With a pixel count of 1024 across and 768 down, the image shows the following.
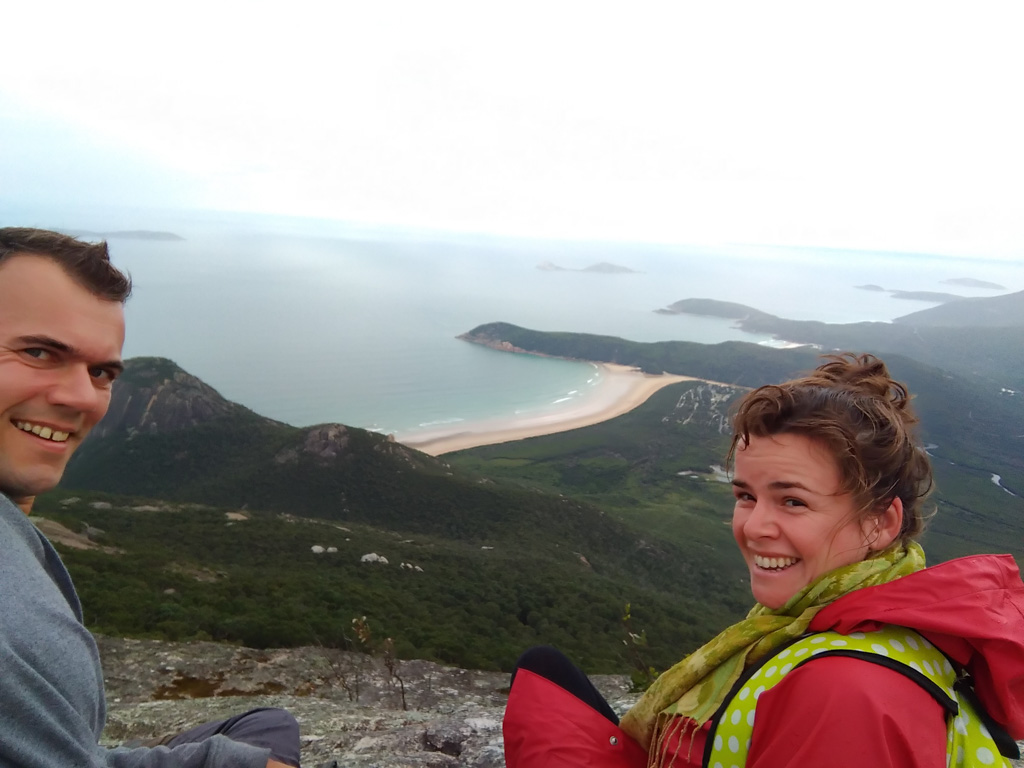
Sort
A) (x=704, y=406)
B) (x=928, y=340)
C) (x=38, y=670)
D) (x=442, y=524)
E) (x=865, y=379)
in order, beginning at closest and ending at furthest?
(x=38, y=670), (x=865, y=379), (x=442, y=524), (x=704, y=406), (x=928, y=340)

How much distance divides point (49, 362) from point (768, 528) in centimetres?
283

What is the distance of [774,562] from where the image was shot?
2152mm

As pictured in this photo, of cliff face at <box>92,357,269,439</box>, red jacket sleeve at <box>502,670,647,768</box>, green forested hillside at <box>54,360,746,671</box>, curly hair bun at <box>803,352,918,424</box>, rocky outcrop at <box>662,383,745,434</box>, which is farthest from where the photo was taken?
rocky outcrop at <box>662,383,745,434</box>

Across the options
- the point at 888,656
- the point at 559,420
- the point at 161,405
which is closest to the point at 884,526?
the point at 888,656

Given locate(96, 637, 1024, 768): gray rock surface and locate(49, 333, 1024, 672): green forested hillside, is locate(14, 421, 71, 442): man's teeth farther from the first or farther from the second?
locate(49, 333, 1024, 672): green forested hillside

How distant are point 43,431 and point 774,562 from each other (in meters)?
2.85

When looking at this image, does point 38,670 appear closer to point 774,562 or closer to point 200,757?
point 200,757

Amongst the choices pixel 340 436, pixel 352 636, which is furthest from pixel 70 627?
pixel 340 436

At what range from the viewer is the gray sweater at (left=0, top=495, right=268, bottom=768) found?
1.64 m

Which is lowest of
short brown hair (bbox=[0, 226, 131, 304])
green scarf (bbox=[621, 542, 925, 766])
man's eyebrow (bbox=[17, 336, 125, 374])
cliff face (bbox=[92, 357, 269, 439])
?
cliff face (bbox=[92, 357, 269, 439])

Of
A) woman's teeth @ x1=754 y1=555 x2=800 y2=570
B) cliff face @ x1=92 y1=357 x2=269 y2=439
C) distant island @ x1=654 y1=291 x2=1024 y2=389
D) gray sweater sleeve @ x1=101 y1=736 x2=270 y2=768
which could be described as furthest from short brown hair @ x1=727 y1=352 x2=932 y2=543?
distant island @ x1=654 y1=291 x2=1024 y2=389

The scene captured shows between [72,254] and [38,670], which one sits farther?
[72,254]

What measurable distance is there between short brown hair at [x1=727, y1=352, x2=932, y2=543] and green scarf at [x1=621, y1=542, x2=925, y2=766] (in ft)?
0.66

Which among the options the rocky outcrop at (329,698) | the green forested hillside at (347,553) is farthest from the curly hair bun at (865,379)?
the green forested hillside at (347,553)
